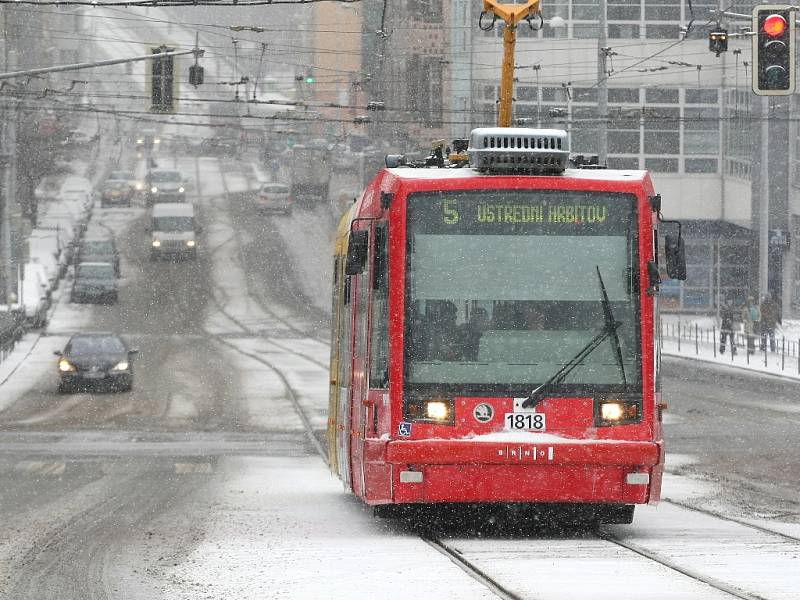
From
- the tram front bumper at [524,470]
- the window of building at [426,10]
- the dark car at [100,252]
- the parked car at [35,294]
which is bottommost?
the parked car at [35,294]

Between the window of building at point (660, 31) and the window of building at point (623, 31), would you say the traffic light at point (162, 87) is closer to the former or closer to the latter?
the window of building at point (623, 31)

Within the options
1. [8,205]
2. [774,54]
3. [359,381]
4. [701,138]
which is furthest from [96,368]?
[701,138]

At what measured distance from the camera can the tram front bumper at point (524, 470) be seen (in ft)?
41.7

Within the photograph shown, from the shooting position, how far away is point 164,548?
12.6 meters

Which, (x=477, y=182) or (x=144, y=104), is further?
(x=144, y=104)

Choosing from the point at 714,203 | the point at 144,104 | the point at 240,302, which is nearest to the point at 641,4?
the point at 714,203

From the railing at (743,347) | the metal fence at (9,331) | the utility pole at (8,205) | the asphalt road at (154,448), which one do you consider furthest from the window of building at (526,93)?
the metal fence at (9,331)

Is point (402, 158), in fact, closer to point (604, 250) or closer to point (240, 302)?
point (604, 250)

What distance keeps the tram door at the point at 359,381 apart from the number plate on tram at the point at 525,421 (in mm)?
1244

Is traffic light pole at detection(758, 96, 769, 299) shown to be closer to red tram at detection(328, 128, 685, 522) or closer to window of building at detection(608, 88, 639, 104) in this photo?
window of building at detection(608, 88, 639, 104)

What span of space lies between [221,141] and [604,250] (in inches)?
4168

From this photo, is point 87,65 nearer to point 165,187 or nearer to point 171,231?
point 171,231

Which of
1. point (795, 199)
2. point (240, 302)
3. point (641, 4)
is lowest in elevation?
point (240, 302)

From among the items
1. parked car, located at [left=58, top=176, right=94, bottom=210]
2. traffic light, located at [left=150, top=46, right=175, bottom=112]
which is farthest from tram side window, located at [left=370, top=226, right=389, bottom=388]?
parked car, located at [left=58, top=176, right=94, bottom=210]
